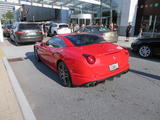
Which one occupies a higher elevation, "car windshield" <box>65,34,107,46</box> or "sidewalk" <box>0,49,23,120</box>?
"car windshield" <box>65,34,107,46</box>

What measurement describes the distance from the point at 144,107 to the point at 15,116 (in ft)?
8.48

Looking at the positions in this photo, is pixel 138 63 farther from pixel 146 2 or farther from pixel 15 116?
pixel 146 2

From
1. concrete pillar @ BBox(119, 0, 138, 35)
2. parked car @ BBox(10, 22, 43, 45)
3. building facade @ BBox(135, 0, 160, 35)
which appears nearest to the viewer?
parked car @ BBox(10, 22, 43, 45)

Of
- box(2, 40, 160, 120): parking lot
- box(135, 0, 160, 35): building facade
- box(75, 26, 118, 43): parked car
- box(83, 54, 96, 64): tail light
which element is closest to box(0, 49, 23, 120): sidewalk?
box(2, 40, 160, 120): parking lot

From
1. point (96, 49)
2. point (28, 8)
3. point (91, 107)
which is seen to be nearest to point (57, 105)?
point (91, 107)

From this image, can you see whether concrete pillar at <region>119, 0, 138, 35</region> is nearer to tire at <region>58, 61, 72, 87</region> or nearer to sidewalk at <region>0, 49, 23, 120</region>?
tire at <region>58, 61, 72, 87</region>

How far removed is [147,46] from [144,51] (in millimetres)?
294

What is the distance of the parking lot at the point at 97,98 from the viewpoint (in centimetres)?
257

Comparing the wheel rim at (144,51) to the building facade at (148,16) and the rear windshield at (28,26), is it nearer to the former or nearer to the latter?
the rear windshield at (28,26)

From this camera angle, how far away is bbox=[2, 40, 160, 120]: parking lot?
101 inches

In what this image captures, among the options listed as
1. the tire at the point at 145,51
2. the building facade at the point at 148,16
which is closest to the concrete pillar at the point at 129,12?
Result: the building facade at the point at 148,16

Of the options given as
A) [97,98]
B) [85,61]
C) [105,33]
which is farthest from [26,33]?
[97,98]

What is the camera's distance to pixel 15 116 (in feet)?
8.34

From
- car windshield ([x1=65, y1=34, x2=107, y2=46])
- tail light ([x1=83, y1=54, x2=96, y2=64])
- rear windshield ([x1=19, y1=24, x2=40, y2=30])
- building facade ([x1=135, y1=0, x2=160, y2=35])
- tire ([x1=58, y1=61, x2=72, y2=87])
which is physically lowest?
tire ([x1=58, y1=61, x2=72, y2=87])
